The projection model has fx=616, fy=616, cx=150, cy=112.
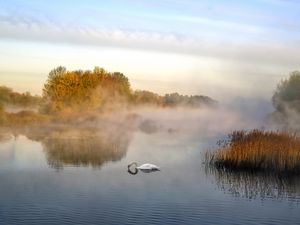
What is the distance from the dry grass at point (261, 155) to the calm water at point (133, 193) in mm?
866

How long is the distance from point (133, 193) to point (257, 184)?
4.56 meters

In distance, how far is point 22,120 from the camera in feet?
178

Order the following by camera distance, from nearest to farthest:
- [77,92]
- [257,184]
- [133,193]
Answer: [133,193], [257,184], [77,92]

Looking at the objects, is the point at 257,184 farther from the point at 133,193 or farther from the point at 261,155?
the point at 133,193

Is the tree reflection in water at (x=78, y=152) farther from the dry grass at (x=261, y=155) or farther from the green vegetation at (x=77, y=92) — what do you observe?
the green vegetation at (x=77, y=92)

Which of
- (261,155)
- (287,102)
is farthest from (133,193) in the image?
(287,102)

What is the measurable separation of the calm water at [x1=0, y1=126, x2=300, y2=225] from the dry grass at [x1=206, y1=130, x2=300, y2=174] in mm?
866

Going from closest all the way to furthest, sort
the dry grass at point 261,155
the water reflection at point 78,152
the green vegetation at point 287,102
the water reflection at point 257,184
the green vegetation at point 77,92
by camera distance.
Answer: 1. the water reflection at point 257,184
2. the dry grass at point 261,155
3. the water reflection at point 78,152
4. the green vegetation at point 287,102
5. the green vegetation at point 77,92

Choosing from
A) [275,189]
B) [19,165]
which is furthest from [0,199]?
[275,189]

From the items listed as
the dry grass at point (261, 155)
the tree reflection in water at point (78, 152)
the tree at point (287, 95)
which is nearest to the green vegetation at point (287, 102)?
the tree at point (287, 95)

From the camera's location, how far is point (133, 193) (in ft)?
58.0

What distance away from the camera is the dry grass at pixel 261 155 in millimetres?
21922

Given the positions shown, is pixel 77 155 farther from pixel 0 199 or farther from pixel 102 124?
pixel 102 124

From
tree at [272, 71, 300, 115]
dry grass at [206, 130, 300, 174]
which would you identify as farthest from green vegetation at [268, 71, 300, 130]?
dry grass at [206, 130, 300, 174]
